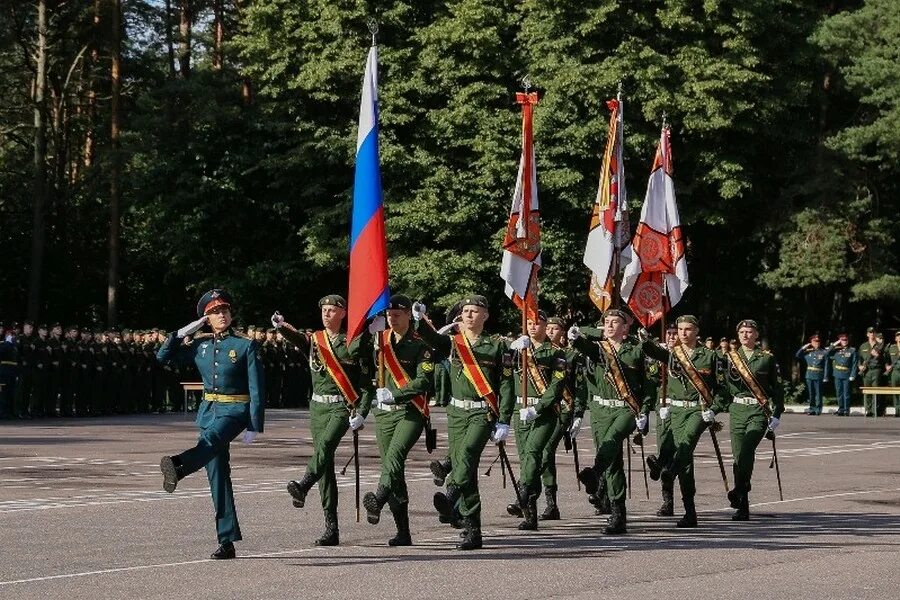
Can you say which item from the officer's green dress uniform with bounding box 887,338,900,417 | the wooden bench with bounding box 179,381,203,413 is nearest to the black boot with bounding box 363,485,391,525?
the wooden bench with bounding box 179,381,203,413

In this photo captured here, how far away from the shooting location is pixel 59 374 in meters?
34.3

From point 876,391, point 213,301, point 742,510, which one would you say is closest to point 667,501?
point 742,510

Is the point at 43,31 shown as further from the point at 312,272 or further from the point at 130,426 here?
the point at 130,426

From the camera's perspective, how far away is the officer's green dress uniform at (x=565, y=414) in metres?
15.3

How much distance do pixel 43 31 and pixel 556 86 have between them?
1628 cm

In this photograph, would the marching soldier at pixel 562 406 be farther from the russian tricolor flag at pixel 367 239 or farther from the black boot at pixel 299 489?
the black boot at pixel 299 489

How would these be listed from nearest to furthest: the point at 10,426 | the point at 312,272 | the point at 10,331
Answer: the point at 10,426, the point at 10,331, the point at 312,272

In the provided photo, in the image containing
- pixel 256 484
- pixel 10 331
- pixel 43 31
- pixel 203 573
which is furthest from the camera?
pixel 43 31

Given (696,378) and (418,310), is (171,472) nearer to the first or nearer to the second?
(418,310)

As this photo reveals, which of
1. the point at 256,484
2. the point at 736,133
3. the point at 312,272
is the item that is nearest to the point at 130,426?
the point at 256,484

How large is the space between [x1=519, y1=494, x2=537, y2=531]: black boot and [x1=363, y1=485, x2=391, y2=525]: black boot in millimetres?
1956

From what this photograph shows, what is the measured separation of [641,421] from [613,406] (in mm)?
324

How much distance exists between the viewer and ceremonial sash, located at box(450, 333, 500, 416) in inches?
548

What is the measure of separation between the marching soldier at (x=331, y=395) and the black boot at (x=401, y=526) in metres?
0.46
